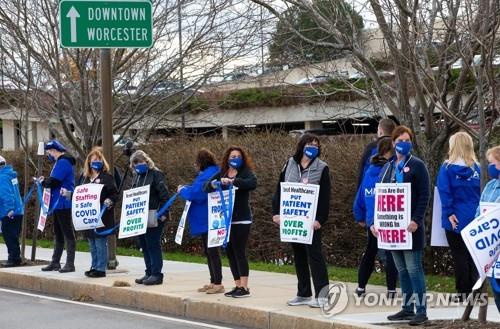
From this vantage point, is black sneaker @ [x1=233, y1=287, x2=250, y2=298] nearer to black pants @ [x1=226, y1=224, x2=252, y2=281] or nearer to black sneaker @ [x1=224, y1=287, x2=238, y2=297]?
black sneaker @ [x1=224, y1=287, x2=238, y2=297]

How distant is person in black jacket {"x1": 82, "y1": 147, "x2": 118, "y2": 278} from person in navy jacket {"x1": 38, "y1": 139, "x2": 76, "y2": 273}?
0.55 meters

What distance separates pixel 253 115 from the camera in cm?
3150

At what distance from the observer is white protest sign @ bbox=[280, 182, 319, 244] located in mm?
10172

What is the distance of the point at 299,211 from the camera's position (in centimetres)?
1027

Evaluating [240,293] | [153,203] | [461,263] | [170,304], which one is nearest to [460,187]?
[461,263]

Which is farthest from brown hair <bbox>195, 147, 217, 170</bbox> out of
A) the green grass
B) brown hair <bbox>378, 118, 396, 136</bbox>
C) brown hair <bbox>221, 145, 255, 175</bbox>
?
the green grass

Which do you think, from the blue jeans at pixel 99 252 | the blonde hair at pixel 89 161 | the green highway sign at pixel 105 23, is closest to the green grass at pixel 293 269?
the blue jeans at pixel 99 252

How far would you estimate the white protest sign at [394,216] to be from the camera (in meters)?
9.02

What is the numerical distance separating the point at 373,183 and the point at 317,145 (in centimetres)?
75

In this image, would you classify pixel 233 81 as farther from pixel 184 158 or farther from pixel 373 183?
pixel 373 183

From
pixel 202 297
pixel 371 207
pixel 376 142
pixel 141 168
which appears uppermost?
pixel 376 142

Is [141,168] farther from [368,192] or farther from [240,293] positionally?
[368,192]

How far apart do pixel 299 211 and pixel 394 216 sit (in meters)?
1.43

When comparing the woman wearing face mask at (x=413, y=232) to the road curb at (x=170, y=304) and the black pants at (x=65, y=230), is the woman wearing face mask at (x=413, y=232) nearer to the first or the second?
the road curb at (x=170, y=304)
